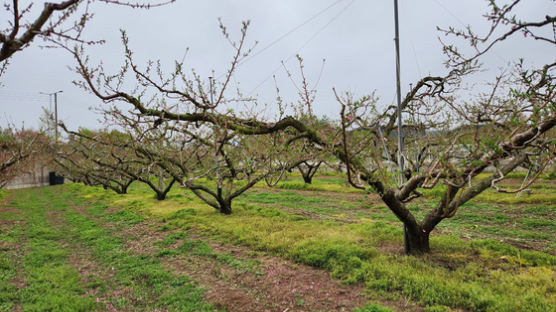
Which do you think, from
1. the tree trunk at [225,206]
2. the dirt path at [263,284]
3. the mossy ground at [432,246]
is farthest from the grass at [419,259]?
the tree trunk at [225,206]

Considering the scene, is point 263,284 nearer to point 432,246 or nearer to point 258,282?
point 258,282

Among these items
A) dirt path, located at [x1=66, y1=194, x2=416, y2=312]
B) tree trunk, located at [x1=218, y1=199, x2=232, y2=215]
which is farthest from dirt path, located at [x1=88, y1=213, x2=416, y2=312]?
tree trunk, located at [x1=218, y1=199, x2=232, y2=215]

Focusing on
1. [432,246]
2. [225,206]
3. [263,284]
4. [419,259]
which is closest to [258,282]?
[263,284]

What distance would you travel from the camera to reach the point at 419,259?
6316 millimetres

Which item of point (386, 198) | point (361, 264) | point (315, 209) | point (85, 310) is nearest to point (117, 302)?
point (85, 310)

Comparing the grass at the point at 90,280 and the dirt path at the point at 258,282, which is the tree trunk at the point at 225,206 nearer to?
the dirt path at the point at 258,282

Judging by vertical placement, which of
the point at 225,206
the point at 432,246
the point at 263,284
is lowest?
the point at 263,284

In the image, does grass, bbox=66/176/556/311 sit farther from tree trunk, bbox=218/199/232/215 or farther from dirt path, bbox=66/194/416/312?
tree trunk, bbox=218/199/232/215

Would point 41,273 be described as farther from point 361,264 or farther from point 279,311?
point 361,264

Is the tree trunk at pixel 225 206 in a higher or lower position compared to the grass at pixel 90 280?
higher

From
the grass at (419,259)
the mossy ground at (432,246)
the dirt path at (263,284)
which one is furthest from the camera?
the dirt path at (263,284)

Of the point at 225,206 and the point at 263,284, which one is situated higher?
the point at 225,206

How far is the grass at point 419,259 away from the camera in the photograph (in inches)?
187

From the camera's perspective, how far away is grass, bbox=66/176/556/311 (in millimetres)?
4738
